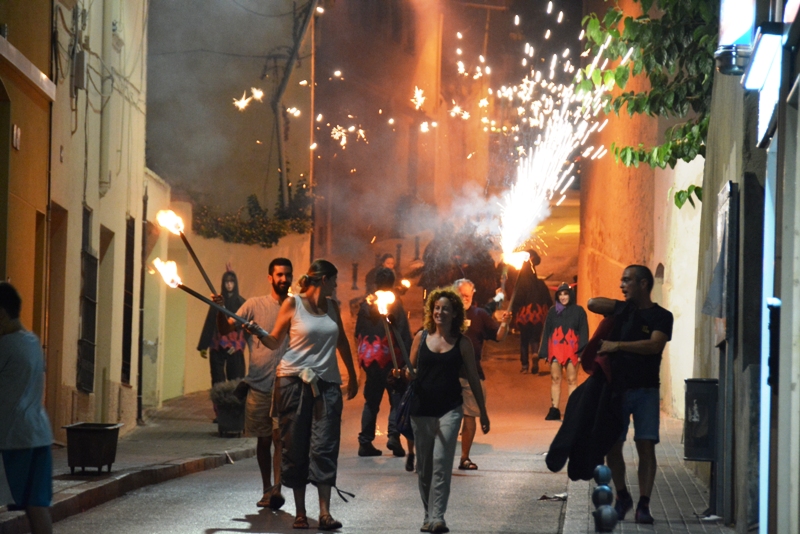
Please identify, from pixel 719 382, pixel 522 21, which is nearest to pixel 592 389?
pixel 719 382

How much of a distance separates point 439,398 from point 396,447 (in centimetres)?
450

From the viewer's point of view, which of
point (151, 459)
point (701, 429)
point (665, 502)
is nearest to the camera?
point (701, 429)

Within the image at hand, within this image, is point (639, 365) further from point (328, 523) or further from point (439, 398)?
point (328, 523)

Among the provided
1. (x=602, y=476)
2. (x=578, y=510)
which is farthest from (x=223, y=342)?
(x=602, y=476)

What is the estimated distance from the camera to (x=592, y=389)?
869cm

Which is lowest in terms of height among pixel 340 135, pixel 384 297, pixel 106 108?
pixel 384 297

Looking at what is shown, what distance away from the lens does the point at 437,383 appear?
338 inches

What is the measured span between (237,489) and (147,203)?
861cm

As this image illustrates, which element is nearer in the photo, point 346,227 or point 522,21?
point 346,227

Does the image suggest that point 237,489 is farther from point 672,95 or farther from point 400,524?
point 672,95

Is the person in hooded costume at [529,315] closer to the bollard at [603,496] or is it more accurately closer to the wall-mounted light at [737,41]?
the wall-mounted light at [737,41]

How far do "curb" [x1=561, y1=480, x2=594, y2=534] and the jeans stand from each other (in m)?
2.85

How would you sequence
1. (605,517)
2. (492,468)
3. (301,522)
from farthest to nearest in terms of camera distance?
(492,468), (301,522), (605,517)

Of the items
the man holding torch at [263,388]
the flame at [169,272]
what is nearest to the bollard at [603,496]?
the flame at [169,272]
